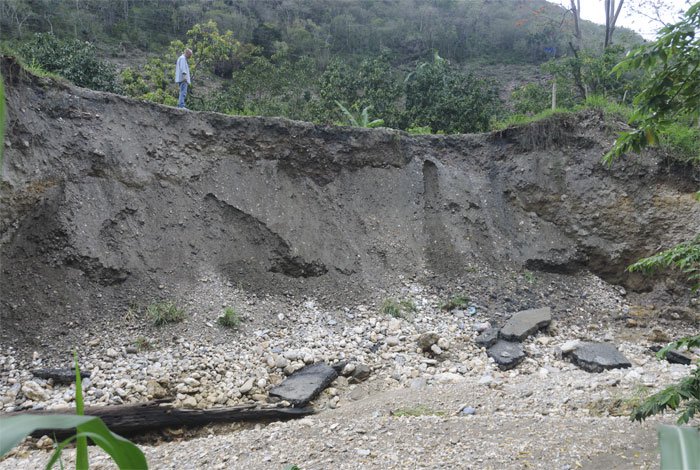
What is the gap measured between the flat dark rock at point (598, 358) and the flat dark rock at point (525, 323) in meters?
0.76

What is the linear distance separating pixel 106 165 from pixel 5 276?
217cm

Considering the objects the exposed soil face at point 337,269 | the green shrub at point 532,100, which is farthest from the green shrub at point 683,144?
the green shrub at point 532,100

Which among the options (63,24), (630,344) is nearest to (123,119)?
(630,344)

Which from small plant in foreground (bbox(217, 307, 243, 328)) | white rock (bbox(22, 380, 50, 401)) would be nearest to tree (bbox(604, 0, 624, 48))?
small plant in foreground (bbox(217, 307, 243, 328))

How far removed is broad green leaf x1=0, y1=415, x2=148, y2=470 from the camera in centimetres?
62

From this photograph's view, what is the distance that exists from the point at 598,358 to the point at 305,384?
373 centimetres

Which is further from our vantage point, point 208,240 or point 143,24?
point 143,24

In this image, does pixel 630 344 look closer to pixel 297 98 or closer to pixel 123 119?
pixel 123 119

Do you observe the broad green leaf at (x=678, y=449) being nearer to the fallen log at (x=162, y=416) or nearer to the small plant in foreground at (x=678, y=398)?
the small plant in foreground at (x=678, y=398)

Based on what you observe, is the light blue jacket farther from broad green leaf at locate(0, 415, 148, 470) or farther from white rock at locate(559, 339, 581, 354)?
broad green leaf at locate(0, 415, 148, 470)

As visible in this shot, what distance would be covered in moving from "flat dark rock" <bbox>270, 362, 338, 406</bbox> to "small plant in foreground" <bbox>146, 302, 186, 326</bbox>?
72.2 inches

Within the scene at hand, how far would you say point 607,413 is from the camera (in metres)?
5.02

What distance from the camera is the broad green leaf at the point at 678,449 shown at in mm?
674

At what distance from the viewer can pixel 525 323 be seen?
26.5 feet
